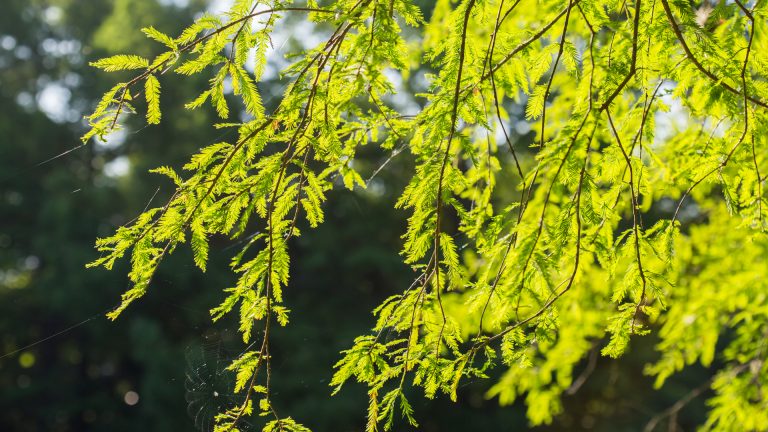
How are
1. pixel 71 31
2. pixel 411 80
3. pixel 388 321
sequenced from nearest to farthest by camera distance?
pixel 388 321, pixel 411 80, pixel 71 31

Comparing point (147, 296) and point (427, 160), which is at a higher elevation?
point (147, 296)

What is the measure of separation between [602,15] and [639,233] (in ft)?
2.00

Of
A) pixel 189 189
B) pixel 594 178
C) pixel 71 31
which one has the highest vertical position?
pixel 71 31

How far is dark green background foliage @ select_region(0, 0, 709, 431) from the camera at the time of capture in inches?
472

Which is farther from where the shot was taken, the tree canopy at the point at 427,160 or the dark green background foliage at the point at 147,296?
the dark green background foliage at the point at 147,296

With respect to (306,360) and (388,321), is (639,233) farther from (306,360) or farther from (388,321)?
(306,360)

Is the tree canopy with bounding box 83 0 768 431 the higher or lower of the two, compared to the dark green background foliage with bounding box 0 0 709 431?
lower

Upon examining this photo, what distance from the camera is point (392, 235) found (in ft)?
48.6

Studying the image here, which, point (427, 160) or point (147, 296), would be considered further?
point (147, 296)

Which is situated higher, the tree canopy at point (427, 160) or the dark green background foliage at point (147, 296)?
the dark green background foliage at point (147, 296)

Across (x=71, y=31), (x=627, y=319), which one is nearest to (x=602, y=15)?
(x=627, y=319)

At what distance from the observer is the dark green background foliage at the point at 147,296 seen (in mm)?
11977

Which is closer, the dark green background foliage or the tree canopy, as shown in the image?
the tree canopy

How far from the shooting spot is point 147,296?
12.7 meters
